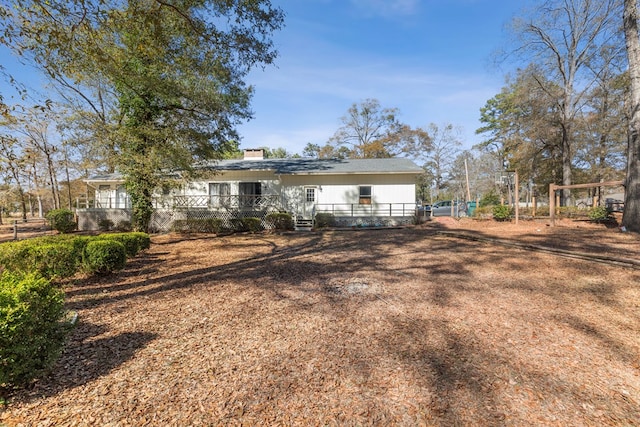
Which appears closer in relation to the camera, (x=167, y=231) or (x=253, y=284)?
(x=253, y=284)

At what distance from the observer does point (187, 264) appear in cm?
729

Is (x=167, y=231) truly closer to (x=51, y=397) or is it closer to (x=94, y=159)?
(x=94, y=159)

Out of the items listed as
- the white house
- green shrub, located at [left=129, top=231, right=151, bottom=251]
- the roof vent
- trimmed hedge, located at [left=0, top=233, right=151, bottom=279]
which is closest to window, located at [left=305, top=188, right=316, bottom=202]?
the white house

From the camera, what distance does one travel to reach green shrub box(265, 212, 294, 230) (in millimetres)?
14703

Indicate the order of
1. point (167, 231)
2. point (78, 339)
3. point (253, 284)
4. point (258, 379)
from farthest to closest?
point (167, 231), point (253, 284), point (78, 339), point (258, 379)

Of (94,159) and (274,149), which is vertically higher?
(274,149)

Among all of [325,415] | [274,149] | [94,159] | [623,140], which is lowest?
[325,415]

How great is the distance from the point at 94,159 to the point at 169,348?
12.3 metres

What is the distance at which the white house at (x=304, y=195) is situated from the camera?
16.4 meters

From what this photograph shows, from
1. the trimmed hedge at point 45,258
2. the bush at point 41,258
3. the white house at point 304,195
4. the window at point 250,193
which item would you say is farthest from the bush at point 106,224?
the bush at point 41,258

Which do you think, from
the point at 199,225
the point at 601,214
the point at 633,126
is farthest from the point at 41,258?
the point at 601,214

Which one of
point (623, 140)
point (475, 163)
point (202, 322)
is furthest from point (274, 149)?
point (202, 322)

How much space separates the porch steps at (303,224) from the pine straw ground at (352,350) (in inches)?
348

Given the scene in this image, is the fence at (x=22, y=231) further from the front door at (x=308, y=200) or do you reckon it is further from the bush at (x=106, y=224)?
the front door at (x=308, y=200)
